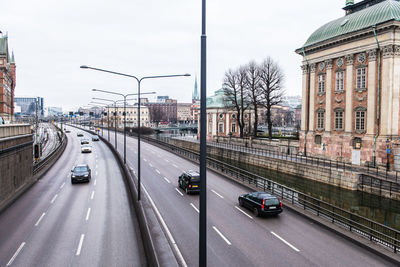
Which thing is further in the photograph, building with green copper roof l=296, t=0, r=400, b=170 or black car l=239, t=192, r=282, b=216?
building with green copper roof l=296, t=0, r=400, b=170

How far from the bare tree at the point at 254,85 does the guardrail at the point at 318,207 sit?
724 inches

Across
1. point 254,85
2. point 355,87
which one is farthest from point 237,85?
point 355,87

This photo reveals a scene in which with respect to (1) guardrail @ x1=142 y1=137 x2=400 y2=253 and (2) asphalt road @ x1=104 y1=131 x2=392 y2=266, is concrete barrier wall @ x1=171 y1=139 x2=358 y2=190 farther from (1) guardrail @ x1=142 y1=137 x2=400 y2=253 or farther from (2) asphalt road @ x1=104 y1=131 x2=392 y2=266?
(2) asphalt road @ x1=104 y1=131 x2=392 y2=266

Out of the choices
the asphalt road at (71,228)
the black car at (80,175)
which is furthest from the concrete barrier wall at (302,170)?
the black car at (80,175)

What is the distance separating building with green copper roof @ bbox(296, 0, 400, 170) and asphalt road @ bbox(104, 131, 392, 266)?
73.3 feet

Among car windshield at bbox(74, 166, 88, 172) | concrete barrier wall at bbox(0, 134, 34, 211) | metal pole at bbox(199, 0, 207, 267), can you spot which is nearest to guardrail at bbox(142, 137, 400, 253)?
metal pole at bbox(199, 0, 207, 267)

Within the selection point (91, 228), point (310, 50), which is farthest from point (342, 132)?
point (91, 228)

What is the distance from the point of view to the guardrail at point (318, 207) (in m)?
13.5

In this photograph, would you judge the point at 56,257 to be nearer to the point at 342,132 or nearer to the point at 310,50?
the point at 342,132

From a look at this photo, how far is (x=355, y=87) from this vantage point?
37.8 m

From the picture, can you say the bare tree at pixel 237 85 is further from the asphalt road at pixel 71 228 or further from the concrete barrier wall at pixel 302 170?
the asphalt road at pixel 71 228

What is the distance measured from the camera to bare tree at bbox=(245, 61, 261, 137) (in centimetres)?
5912

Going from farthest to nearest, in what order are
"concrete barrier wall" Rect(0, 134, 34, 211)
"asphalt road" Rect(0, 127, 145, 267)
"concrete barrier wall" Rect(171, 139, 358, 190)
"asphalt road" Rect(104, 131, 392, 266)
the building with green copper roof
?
the building with green copper roof
"concrete barrier wall" Rect(171, 139, 358, 190)
"concrete barrier wall" Rect(0, 134, 34, 211)
"asphalt road" Rect(104, 131, 392, 266)
"asphalt road" Rect(0, 127, 145, 267)

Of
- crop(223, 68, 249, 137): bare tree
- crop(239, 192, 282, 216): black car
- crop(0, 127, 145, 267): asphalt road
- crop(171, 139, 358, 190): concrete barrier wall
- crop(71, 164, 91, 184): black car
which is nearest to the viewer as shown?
crop(0, 127, 145, 267): asphalt road
